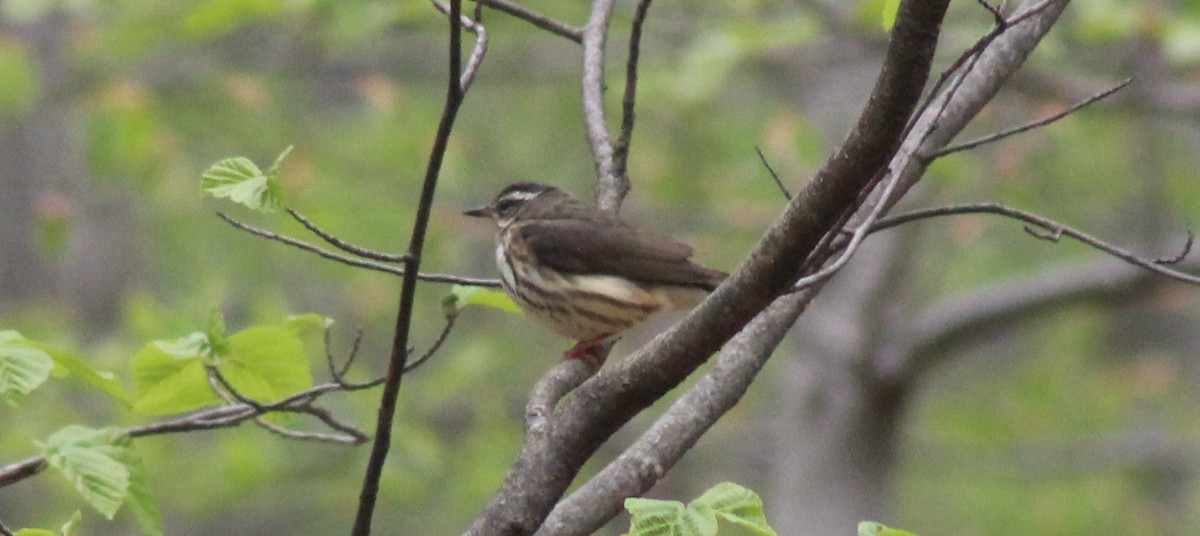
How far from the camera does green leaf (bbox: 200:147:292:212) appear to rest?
2762mm

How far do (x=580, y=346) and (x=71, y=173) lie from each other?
986 centimetres

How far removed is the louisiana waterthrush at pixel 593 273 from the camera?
509 cm

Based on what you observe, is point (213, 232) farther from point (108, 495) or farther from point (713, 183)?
point (108, 495)

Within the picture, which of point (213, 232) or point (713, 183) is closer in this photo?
point (713, 183)

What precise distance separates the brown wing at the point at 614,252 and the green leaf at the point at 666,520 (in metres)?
2.43

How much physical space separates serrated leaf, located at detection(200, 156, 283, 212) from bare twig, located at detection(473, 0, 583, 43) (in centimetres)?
95

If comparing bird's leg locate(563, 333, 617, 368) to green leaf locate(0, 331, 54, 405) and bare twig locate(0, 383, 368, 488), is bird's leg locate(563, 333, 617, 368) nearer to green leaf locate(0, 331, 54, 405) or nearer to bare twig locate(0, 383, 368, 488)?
bare twig locate(0, 383, 368, 488)

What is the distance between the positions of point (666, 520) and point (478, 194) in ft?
35.6

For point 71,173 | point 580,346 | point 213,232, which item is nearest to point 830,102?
point 213,232

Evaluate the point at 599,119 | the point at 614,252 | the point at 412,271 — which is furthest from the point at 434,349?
the point at 614,252

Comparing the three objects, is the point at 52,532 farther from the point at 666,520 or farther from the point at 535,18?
the point at 535,18

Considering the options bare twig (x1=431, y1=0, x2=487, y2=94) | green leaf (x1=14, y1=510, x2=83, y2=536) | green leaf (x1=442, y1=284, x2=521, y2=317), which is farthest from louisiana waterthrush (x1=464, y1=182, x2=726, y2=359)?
green leaf (x1=14, y1=510, x2=83, y2=536)

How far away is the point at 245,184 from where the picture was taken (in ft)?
9.17

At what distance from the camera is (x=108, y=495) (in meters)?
2.78
